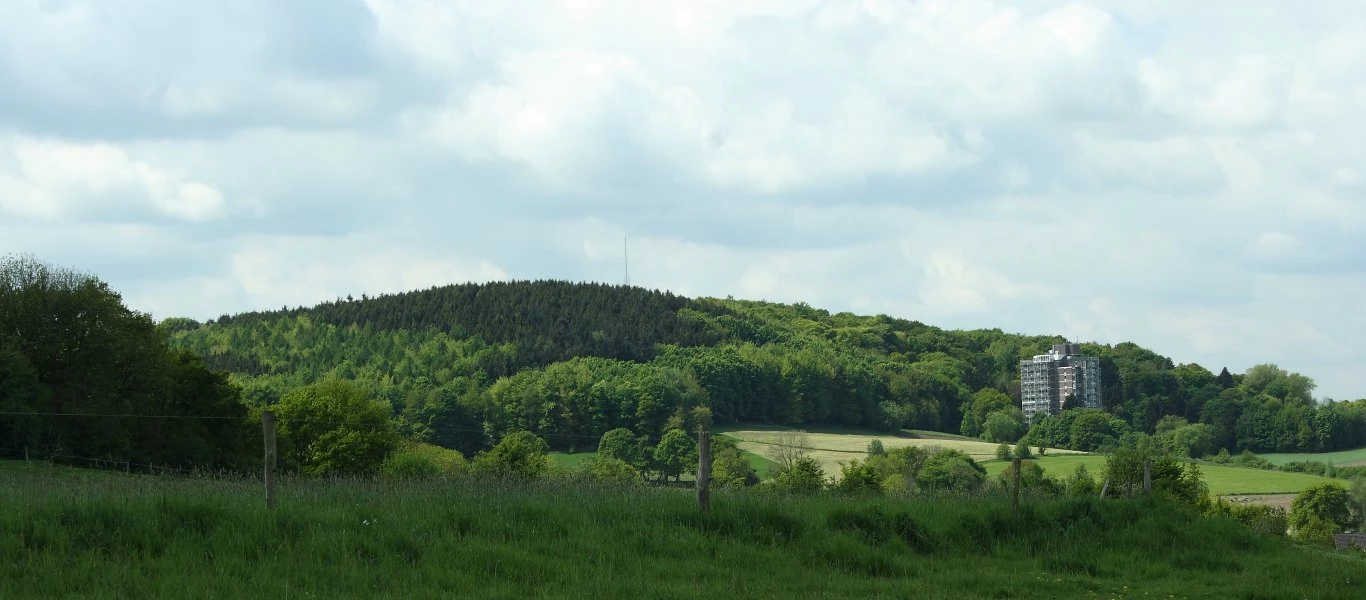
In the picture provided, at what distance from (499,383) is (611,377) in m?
13.2

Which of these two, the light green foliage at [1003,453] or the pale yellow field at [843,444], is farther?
the light green foliage at [1003,453]

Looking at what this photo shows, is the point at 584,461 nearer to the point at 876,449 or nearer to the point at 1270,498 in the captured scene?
the point at 876,449

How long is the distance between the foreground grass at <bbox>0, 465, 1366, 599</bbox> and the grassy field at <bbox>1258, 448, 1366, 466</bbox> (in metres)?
128

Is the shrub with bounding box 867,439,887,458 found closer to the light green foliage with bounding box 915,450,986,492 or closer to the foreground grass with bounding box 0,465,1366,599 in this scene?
the light green foliage with bounding box 915,450,986,492

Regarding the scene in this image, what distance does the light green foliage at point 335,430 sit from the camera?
67750 mm

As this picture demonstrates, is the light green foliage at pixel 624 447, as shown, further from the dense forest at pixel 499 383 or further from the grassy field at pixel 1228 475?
the grassy field at pixel 1228 475

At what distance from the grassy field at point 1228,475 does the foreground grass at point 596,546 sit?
8047cm

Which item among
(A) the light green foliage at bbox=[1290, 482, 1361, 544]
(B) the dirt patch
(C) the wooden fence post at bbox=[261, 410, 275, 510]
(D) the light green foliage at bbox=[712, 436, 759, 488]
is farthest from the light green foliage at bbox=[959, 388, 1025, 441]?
(C) the wooden fence post at bbox=[261, 410, 275, 510]

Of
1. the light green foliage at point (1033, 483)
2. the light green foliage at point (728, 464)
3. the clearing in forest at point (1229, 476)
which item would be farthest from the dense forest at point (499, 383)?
the light green foliage at point (1033, 483)

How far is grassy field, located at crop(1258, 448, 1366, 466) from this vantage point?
13638cm

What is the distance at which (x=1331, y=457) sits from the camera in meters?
142

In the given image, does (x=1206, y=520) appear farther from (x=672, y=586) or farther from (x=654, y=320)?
(x=654, y=320)

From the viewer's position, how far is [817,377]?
157 metres

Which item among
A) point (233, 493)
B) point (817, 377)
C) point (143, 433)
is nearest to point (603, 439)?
point (143, 433)
